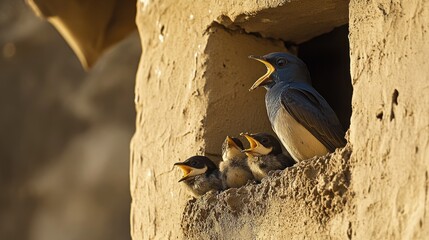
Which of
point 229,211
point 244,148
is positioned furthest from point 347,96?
point 229,211

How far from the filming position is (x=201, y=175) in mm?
4250

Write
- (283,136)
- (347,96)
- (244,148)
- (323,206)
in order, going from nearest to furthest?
1. (323,206)
2. (283,136)
3. (244,148)
4. (347,96)

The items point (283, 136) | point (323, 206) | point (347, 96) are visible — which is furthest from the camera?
point (347, 96)

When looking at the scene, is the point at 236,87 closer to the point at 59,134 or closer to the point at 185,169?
the point at 185,169

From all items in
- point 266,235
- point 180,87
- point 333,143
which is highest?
point 180,87

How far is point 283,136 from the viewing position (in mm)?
4062

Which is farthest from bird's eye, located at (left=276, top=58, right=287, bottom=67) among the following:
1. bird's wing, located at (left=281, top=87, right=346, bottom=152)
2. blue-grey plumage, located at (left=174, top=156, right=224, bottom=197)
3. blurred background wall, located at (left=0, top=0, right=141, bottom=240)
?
blurred background wall, located at (left=0, top=0, right=141, bottom=240)

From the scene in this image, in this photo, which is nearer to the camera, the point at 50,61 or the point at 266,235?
the point at 266,235

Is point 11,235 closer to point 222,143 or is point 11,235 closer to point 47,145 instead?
point 47,145

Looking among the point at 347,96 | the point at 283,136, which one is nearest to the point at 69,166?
the point at 347,96

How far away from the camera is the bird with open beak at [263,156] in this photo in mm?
4094

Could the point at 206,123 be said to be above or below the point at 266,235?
above

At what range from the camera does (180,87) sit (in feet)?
15.0

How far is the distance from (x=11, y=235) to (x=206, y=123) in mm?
4848
